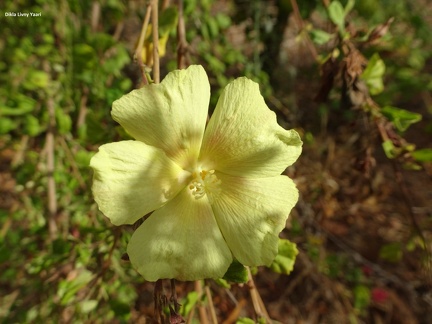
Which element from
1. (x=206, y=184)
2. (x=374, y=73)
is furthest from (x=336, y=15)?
(x=206, y=184)

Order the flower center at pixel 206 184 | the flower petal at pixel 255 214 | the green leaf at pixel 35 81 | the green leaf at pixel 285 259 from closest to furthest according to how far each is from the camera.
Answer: the flower petal at pixel 255 214 < the flower center at pixel 206 184 < the green leaf at pixel 285 259 < the green leaf at pixel 35 81

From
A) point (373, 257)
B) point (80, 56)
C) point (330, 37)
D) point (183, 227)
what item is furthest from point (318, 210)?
point (183, 227)

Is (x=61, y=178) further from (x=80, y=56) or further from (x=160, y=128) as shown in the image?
(x=160, y=128)

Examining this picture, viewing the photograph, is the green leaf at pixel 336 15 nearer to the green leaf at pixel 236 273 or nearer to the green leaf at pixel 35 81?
the green leaf at pixel 236 273

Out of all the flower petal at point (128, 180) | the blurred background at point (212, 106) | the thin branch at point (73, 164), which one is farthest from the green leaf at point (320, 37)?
the thin branch at point (73, 164)

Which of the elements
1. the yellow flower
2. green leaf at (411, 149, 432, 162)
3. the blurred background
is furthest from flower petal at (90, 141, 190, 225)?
green leaf at (411, 149, 432, 162)

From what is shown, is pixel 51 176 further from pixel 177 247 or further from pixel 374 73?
pixel 374 73
